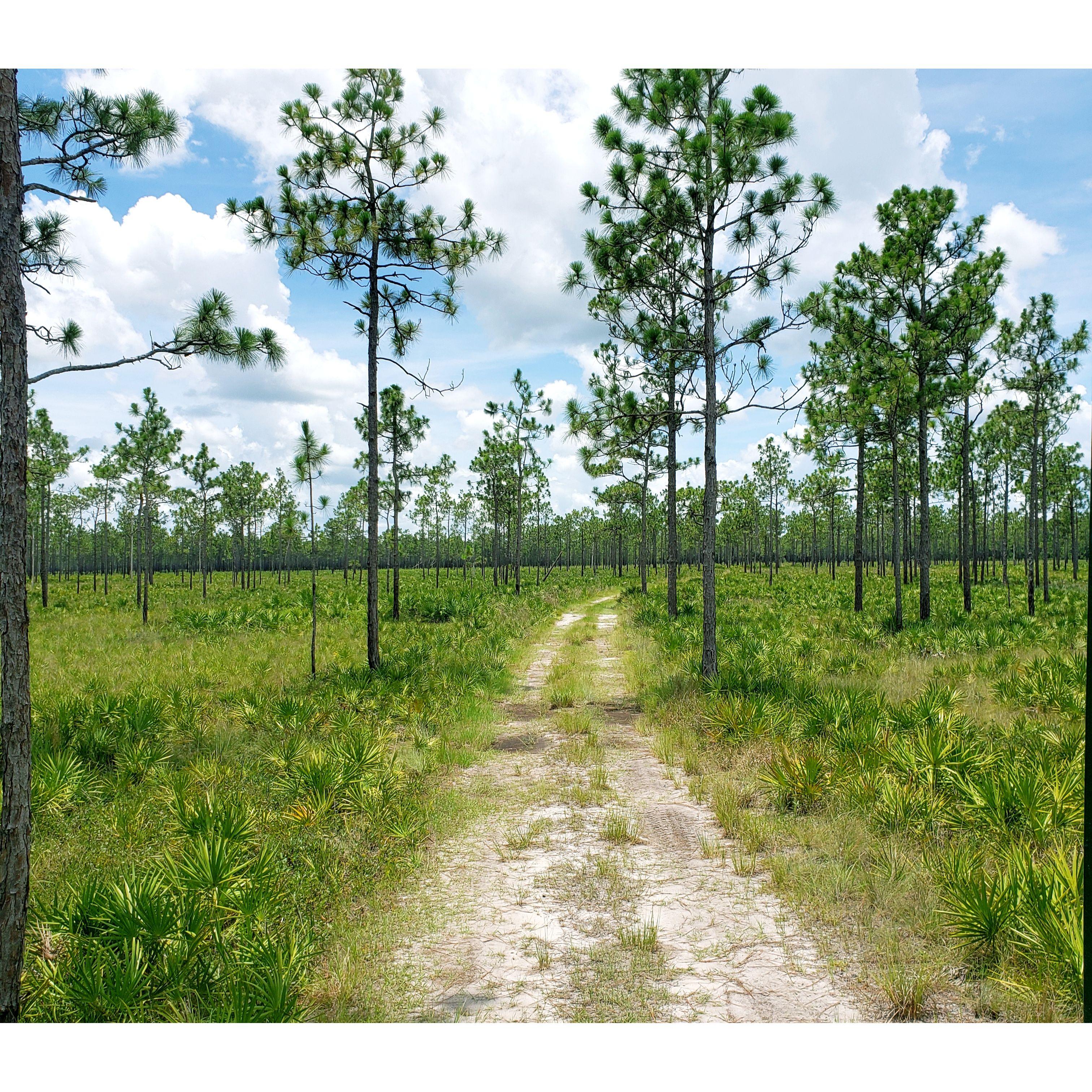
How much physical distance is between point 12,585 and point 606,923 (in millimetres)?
4038

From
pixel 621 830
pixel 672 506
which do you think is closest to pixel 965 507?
pixel 672 506

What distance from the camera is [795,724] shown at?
821cm

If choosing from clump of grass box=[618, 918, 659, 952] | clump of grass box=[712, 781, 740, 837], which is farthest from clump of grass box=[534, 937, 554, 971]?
clump of grass box=[712, 781, 740, 837]

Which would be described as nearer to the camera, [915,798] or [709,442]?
[915,798]

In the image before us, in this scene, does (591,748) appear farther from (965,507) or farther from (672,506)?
(965,507)

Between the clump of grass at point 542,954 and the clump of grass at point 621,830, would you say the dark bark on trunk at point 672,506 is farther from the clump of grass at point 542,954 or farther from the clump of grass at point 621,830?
the clump of grass at point 542,954

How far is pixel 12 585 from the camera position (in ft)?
10.2

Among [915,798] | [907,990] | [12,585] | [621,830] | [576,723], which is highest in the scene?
[12,585]

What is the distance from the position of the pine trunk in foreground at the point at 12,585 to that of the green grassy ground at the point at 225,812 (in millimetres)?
436

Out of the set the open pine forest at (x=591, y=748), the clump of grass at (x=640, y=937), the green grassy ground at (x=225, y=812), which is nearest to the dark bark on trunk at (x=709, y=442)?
the open pine forest at (x=591, y=748)

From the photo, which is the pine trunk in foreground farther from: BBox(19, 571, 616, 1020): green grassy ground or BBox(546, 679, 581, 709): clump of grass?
BBox(546, 679, 581, 709): clump of grass

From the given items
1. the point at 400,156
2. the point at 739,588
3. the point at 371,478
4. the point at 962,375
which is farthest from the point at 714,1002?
the point at 739,588

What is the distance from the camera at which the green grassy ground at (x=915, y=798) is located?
3535 mm

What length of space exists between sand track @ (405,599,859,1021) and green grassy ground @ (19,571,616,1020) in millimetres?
662
